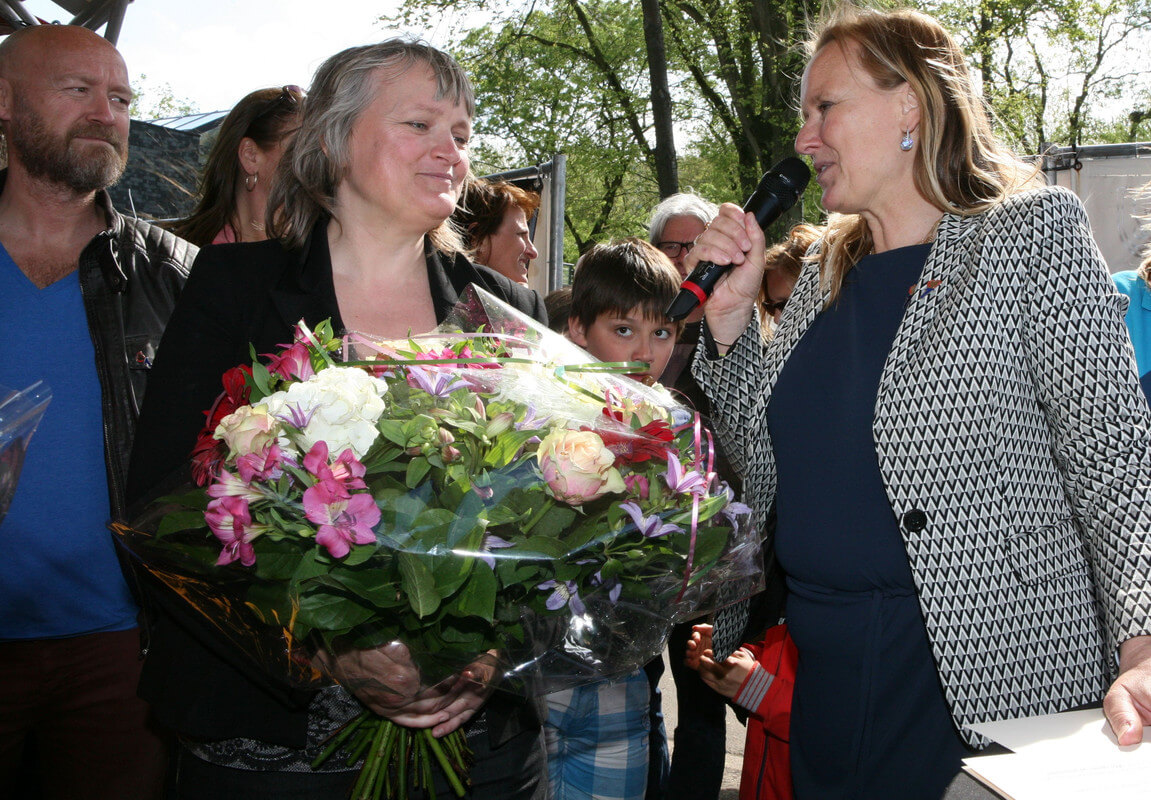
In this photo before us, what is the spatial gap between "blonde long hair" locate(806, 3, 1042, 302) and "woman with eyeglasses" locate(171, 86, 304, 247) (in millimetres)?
2019

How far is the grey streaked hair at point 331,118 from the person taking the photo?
1936 mm

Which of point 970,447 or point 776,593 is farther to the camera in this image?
point 776,593

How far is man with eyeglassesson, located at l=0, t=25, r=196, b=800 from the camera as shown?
2400mm

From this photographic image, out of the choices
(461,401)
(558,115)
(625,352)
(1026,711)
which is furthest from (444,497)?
(558,115)

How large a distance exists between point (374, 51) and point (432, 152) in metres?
0.28

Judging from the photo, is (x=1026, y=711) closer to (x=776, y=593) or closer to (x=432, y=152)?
(x=776, y=593)

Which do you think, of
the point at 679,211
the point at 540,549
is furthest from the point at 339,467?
the point at 679,211

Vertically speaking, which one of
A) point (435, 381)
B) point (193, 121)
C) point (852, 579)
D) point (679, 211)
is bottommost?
point (852, 579)

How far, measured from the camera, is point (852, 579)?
5.88 feet

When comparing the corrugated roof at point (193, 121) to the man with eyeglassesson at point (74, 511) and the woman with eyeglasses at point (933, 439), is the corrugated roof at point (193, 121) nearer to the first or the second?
the man with eyeglassesson at point (74, 511)

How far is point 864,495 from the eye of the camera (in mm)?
1797

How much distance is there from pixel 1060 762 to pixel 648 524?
0.54 m

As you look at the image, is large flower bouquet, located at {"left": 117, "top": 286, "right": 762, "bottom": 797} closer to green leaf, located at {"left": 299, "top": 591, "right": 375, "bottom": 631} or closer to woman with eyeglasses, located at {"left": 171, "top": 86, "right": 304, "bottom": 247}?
green leaf, located at {"left": 299, "top": 591, "right": 375, "bottom": 631}

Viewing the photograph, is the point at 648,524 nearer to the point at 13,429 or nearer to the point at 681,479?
the point at 681,479
